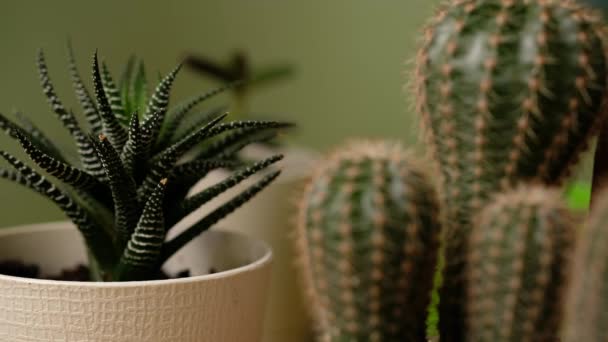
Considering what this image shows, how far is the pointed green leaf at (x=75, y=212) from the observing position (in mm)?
638

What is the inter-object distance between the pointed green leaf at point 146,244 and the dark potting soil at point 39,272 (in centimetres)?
5

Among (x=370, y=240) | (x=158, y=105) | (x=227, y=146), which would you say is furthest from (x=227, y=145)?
(x=370, y=240)

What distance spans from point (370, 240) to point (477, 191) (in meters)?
0.12

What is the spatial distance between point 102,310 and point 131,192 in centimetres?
11

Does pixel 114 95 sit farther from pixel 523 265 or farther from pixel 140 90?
pixel 523 265

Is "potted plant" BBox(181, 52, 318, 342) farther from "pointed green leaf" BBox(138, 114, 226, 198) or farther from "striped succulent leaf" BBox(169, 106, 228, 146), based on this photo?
"pointed green leaf" BBox(138, 114, 226, 198)

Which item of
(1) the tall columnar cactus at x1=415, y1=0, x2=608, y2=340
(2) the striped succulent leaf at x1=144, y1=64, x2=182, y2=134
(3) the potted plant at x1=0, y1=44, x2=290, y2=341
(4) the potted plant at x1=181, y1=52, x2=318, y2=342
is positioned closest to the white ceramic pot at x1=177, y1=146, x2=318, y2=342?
(4) the potted plant at x1=181, y1=52, x2=318, y2=342

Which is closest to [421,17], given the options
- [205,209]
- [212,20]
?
[212,20]

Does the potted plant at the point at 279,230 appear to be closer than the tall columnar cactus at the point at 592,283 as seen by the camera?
No

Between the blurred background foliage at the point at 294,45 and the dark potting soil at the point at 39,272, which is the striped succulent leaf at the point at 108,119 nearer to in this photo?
the dark potting soil at the point at 39,272

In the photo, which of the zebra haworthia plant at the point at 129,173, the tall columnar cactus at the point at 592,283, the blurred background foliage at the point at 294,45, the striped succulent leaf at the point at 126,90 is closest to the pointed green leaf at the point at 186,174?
the zebra haworthia plant at the point at 129,173

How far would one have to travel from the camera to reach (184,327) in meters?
0.65

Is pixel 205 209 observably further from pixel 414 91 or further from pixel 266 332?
pixel 414 91

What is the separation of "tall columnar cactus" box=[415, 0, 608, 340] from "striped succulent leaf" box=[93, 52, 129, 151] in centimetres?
26
